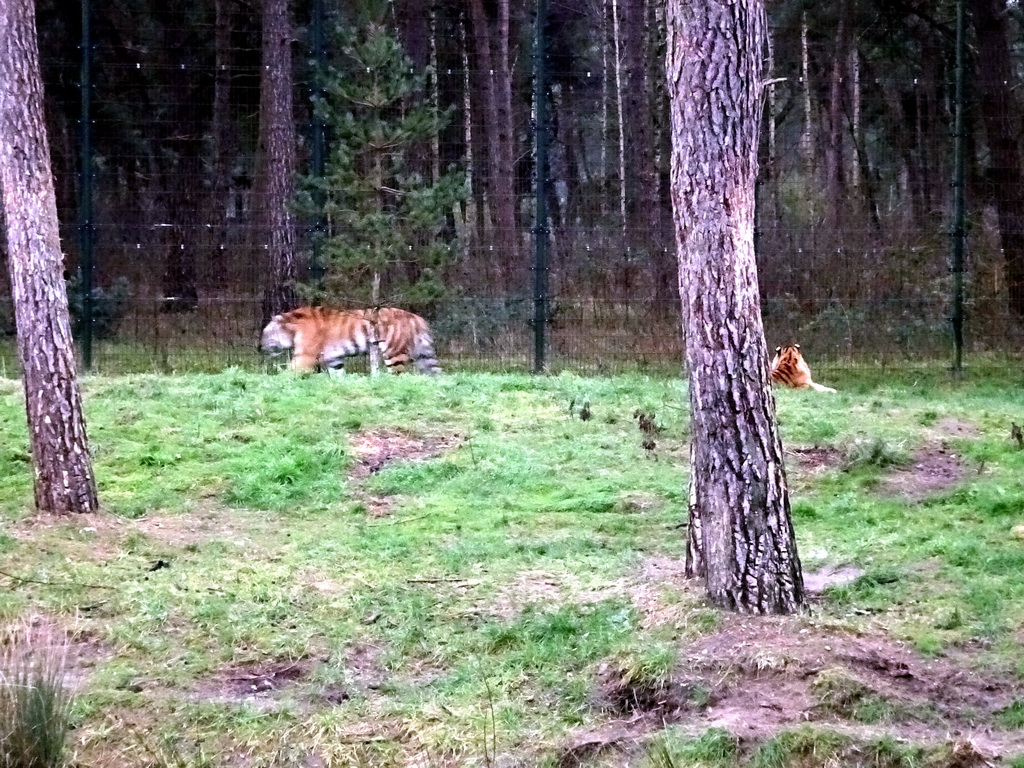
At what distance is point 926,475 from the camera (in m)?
8.15

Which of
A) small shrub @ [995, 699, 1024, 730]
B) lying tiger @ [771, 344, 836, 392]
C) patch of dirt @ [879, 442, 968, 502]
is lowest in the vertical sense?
small shrub @ [995, 699, 1024, 730]

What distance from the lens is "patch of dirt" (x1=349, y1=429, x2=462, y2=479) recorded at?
8.72m

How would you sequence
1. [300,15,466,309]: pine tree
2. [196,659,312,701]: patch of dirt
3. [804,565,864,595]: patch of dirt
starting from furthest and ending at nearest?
[300,15,466,309]: pine tree < [804,565,864,595]: patch of dirt < [196,659,312,701]: patch of dirt

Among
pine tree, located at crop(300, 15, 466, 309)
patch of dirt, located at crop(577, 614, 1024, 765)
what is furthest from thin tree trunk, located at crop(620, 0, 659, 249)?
patch of dirt, located at crop(577, 614, 1024, 765)

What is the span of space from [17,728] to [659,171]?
36.3ft

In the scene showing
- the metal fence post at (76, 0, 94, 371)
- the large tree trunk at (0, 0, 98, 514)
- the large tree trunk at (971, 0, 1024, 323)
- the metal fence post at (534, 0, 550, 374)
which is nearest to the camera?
the large tree trunk at (0, 0, 98, 514)

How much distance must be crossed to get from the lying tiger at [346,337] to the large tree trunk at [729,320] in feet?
26.1

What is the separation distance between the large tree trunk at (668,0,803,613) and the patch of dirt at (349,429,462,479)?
3755 millimetres

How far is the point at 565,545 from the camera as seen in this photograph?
6770 mm

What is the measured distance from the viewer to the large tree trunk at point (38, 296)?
23.5 feet

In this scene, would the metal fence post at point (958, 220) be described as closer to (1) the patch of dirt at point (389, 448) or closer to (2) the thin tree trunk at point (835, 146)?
(2) the thin tree trunk at point (835, 146)

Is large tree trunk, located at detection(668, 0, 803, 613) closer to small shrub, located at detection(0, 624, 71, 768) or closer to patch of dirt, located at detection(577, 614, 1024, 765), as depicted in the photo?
patch of dirt, located at detection(577, 614, 1024, 765)

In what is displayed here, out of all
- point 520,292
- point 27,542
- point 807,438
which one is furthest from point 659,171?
point 27,542

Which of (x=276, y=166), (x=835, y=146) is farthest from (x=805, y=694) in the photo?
(x=276, y=166)
